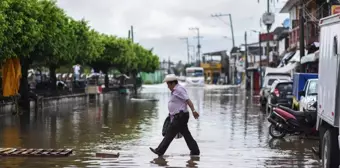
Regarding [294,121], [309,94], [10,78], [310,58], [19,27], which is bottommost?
[294,121]

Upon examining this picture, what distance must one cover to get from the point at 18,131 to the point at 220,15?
7608 centimetres

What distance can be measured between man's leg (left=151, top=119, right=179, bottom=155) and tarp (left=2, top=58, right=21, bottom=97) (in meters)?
11.3

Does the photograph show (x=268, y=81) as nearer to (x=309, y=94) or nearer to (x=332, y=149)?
(x=309, y=94)

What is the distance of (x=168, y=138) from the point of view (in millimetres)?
12789

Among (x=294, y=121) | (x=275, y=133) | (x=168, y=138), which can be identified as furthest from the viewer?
(x=275, y=133)

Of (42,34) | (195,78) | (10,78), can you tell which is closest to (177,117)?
(10,78)

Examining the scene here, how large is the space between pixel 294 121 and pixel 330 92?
22.1ft

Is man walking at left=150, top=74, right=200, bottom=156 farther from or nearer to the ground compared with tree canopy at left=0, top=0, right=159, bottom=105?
nearer to the ground

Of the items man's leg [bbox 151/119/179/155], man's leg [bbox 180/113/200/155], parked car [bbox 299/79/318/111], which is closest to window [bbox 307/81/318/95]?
parked car [bbox 299/79/318/111]

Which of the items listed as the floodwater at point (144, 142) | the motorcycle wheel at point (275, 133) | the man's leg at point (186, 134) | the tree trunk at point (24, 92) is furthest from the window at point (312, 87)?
the tree trunk at point (24, 92)

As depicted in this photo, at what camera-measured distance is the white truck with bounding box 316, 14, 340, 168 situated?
8.84 metres

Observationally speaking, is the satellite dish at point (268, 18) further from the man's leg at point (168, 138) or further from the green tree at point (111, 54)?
the man's leg at point (168, 138)

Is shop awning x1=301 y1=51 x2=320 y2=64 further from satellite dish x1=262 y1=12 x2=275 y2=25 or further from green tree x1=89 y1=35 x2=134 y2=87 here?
satellite dish x1=262 y1=12 x2=275 y2=25

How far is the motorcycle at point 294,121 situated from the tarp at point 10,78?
1044 cm
